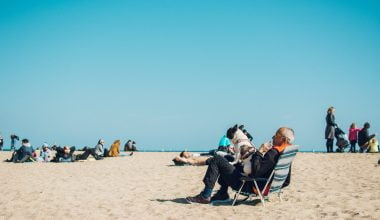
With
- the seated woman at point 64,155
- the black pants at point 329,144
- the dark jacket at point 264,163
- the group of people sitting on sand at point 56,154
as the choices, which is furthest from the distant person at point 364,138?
the dark jacket at point 264,163

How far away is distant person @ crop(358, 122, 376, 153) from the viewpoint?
64.7 feet

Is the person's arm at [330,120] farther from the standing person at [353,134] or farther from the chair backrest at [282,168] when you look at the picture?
the chair backrest at [282,168]

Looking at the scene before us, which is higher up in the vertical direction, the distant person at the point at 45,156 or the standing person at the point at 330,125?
the standing person at the point at 330,125

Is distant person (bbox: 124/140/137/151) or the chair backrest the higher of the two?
the chair backrest

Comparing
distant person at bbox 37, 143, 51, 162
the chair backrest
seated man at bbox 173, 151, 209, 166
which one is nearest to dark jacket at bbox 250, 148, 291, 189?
the chair backrest

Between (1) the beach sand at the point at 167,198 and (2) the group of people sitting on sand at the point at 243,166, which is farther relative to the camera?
(2) the group of people sitting on sand at the point at 243,166

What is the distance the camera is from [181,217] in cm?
655

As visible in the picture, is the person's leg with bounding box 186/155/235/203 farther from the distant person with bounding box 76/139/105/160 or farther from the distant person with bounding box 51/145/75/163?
the distant person with bounding box 76/139/105/160

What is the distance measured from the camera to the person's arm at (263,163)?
22.7ft

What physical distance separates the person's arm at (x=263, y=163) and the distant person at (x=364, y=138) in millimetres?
14491

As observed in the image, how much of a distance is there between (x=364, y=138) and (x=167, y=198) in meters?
14.3

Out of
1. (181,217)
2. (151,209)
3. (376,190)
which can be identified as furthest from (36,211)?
(376,190)

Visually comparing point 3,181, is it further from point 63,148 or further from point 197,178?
point 63,148

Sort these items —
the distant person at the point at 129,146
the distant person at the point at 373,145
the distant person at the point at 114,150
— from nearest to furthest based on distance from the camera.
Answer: the distant person at the point at 373,145 < the distant person at the point at 114,150 < the distant person at the point at 129,146
